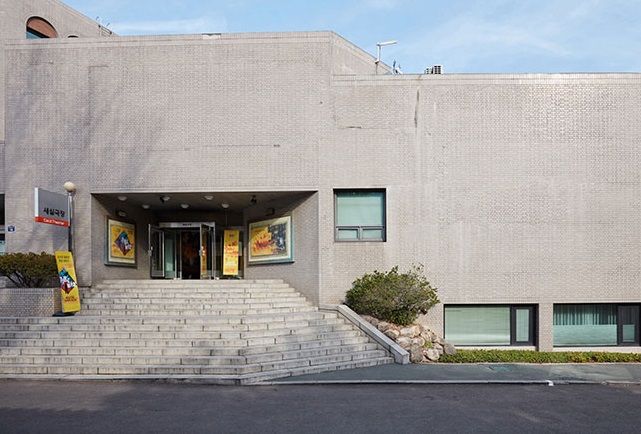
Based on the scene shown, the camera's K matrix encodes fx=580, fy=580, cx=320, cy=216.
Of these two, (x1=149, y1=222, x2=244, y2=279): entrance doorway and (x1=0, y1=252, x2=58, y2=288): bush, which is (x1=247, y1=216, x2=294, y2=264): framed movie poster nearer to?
(x1=149, y1=222, x2=244, y2=279): entrance doorway

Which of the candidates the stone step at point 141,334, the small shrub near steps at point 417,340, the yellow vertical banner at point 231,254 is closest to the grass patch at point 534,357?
the small shrub near steps at point 417,340

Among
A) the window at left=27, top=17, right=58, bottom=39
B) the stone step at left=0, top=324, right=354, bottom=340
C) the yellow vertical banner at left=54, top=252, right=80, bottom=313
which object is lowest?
the stone step at left=0, top=324, right=354, bottom=340

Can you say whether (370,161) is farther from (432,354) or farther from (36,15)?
(36,15)

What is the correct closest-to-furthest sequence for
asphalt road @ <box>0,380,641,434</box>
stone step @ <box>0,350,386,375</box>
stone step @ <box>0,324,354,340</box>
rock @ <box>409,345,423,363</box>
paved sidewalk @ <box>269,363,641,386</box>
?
asphalt road @ <box>0,380,641,434</box>
paved sidewalk @ <box>269,363,641,386</box>
stone step @ <box>0,350,386,375</box>
stone step @ <box>0,324,354,340</box>
rock @ <box>409,345,423,363</box>

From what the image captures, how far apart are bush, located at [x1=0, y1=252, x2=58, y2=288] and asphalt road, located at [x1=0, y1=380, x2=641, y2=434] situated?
493cm

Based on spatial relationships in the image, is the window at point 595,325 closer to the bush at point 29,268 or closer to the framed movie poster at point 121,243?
the framed movie poster at point 121,243

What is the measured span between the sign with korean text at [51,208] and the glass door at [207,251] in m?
6.06

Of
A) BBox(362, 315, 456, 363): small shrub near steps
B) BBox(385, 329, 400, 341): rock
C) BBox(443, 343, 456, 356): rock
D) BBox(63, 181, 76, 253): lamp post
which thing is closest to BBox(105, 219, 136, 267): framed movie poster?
BBox(63, 181, 76, 253): lamp post

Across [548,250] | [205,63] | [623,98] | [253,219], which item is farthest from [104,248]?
[623,98]

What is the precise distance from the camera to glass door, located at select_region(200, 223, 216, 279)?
22.4m

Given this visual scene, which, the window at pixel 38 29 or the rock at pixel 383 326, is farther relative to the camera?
the window at pixel 38 29

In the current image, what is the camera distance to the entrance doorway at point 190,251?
73.1 feet

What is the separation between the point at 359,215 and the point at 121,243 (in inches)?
325

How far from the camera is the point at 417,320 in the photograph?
55.6 ft
